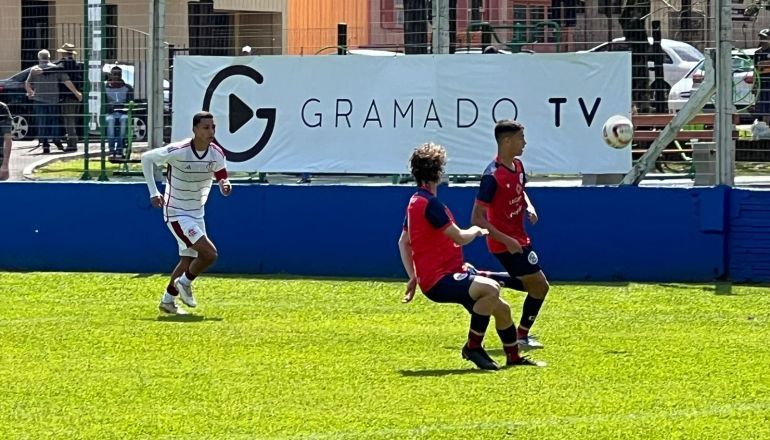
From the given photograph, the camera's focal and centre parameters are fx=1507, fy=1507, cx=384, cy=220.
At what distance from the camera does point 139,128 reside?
1694cm

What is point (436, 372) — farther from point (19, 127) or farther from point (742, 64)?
point (19, 127)

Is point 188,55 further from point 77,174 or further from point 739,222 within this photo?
point 739,222

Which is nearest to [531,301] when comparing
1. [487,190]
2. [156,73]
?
[487,190]

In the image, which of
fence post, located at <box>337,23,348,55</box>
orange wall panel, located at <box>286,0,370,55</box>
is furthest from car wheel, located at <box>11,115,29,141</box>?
fence post, located at <box>337,23,348,55</box>

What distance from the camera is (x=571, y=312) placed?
13.1 meters

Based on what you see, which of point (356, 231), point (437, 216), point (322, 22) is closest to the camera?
point (437, 216)

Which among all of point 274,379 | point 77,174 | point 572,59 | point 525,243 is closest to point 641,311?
point 525,243

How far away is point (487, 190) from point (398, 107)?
5604mm

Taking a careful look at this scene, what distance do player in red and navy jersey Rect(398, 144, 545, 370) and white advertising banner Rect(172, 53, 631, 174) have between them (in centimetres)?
593

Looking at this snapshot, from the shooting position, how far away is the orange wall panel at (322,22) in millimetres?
17734

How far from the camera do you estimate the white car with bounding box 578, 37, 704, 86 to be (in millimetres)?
16328

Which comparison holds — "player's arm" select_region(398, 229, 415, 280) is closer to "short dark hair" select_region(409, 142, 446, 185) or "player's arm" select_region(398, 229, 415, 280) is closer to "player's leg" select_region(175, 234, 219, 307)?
"short dark hair" select_region(409, 142, 446, 185)

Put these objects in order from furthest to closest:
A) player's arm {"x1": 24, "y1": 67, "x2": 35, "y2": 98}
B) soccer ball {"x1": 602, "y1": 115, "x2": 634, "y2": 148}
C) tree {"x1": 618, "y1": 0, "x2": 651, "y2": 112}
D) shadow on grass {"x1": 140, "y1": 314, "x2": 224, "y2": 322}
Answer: player's arm {"x1": 24, "y1": 67, "x2": 35, "y2": 98}, tree {"x1": 618, "y1": 0, "x2": 651, "y2": 112}, soccer ball {"x1": 602, "y1": 115, "x2": 634, "y2": 148}, shadow on grass {"x1": 140, "y1": 314, "x2": 224, "y2": 322}

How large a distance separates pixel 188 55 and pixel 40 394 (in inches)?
331
